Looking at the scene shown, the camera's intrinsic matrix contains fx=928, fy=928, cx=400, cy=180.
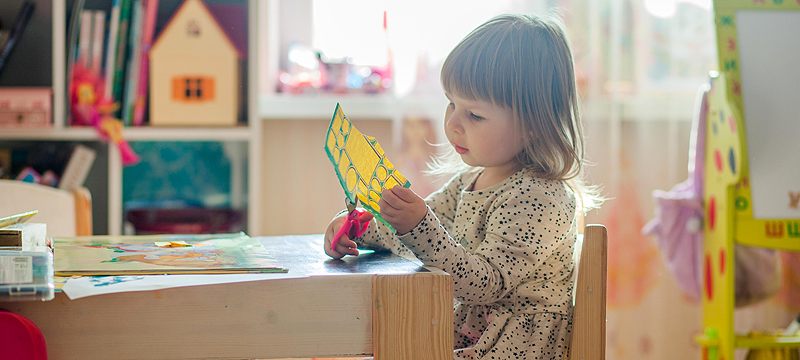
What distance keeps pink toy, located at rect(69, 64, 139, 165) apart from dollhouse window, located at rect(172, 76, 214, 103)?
144 millimetres

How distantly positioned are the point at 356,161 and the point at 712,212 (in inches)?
41.8

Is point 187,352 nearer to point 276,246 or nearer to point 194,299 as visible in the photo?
point 194,299

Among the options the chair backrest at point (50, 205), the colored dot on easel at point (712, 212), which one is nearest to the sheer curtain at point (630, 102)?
the colored dot on easel at point (712, 212)

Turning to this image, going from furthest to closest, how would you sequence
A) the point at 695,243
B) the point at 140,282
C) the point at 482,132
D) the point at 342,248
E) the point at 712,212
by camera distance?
the point at 695,243, the point at 712,212, the point at 482,132, the point at 342,248, the point at 140,282

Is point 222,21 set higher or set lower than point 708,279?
higher

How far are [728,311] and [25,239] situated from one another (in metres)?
1.29

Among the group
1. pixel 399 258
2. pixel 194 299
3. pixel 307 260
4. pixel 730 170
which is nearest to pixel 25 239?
pixel 194 299

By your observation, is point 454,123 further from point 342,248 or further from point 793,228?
point 793,228

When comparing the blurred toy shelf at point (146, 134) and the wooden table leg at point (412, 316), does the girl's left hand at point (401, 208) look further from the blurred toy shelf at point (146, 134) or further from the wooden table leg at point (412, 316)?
the blurred toy shelf at point (146, 134)

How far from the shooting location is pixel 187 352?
2.79 ft

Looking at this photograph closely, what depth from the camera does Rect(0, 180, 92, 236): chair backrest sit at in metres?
1.53

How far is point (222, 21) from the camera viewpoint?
2.21m

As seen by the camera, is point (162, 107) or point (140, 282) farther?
point (162, 107)

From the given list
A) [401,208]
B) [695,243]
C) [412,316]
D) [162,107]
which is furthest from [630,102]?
[412,316]
